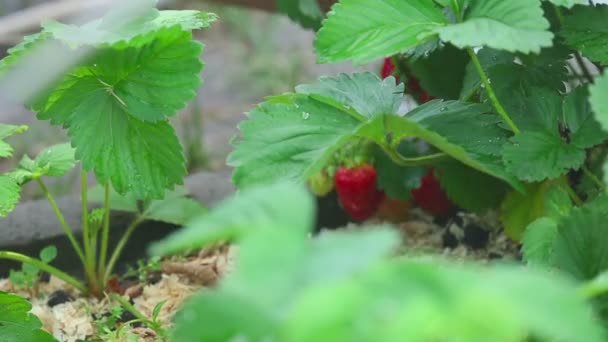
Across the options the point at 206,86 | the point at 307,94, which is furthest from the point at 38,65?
the point at 206,86

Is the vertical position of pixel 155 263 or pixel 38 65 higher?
pixel 38 65

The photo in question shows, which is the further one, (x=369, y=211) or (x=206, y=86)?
(x=206, y=86)

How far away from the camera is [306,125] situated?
0.88 m

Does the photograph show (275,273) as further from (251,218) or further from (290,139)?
(290,139)

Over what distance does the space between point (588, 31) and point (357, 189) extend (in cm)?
50

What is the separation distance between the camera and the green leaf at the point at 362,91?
931 mm

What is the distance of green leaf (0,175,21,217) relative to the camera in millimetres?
1004

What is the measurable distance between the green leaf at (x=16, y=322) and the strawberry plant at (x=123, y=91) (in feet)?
0.36

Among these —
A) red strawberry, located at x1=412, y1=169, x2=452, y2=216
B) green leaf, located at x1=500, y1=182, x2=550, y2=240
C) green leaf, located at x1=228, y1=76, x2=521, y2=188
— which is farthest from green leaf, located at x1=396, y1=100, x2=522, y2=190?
red strawberry, located at x1=412, y1=169, x2=452, y2=216

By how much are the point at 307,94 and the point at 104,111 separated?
0.26 m

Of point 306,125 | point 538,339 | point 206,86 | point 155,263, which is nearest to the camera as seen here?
point 538,339

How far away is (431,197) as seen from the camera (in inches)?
57.3

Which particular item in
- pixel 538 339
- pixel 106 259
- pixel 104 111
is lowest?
pixel 106 259

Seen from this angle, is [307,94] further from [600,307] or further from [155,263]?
[155,263]
